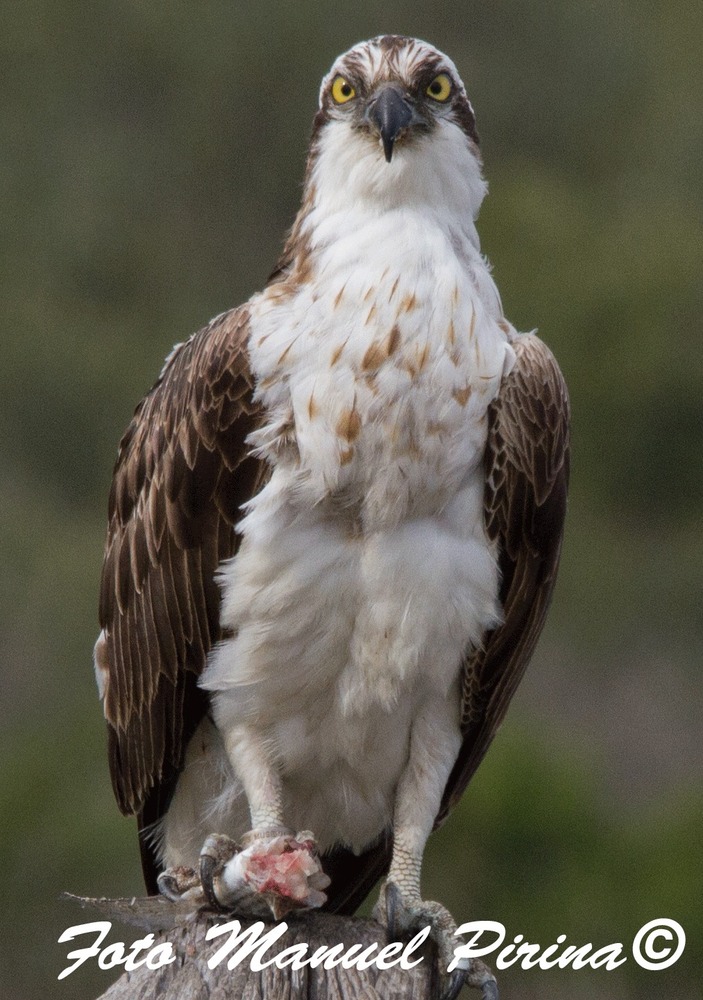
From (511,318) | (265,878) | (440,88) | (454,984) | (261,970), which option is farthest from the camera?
(511,318)

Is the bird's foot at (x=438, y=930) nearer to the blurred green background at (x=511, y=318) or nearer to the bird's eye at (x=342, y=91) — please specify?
the bird's eye at (x=342, y=91)

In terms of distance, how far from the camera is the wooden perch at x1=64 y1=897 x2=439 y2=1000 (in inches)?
131

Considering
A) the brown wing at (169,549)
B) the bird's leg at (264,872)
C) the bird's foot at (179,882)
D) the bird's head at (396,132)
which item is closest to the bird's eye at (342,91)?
the bird's head at (396,132)

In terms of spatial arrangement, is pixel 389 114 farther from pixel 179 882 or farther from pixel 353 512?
pixel 179 882

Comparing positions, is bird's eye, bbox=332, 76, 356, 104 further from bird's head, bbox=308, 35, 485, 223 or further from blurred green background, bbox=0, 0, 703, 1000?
blurred green background, bbox=0, 0, 703, 1000

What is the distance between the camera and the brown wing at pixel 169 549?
3.89 metres

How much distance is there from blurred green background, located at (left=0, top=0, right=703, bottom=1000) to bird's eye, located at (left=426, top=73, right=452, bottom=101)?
4.41 m

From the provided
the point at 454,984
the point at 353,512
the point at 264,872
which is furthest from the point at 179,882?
the point at 353,512

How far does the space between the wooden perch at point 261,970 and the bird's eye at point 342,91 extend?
5.75 ft

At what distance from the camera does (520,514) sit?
13.1 feet

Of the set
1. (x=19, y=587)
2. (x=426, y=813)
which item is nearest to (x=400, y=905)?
(x=426, y=813)

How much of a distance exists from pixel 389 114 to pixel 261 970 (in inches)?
69.5

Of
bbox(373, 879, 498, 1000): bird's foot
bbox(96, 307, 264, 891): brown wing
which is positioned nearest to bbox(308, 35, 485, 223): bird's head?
bbox(96, 307, 264, 891): brown wing

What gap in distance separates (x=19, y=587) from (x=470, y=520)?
27.6 ft
